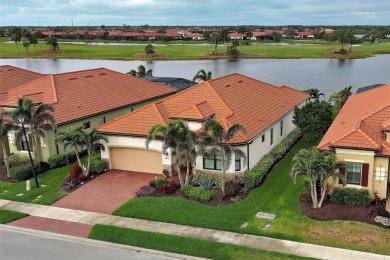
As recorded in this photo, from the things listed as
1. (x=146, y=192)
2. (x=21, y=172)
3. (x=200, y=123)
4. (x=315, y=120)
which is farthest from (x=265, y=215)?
(x=21, y=172)

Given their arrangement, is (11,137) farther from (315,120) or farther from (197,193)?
(315,120)

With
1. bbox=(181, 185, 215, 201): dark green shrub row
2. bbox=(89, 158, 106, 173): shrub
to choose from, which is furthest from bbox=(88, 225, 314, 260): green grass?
bbox=(89, 158, 106, 173): shrub

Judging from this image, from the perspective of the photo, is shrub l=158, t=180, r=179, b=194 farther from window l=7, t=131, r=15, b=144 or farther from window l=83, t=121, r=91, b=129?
window l=7, t=131, r=15, b=144

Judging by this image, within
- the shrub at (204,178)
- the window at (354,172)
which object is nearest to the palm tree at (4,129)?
the shrub at (204,178)

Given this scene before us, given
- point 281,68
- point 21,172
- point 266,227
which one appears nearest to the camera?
point 266,227

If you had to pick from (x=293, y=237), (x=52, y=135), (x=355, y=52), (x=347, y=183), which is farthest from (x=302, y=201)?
(x=355, y=52)
